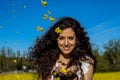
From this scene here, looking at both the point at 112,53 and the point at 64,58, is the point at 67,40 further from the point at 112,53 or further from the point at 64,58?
the point at 112,53

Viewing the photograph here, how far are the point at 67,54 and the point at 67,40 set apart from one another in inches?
16.7

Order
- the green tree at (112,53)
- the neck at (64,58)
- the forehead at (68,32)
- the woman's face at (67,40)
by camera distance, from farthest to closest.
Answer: the green tree at (112,53) → the neck at (64,58) → the forehead at (68,32) → the woman's face at (67,40)

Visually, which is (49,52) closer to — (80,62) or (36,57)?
(36,57)

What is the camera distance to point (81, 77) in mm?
Result: 6598

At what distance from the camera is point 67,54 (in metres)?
6.68

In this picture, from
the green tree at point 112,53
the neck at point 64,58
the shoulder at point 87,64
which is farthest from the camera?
the green tree at point 112,53

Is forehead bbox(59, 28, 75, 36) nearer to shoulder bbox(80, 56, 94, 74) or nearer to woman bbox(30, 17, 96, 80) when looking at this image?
woman bbox(30, 17, 96, 80)

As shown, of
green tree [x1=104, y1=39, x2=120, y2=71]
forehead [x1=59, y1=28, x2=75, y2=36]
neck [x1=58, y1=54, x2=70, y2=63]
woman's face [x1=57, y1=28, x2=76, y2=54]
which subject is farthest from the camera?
green tree [x1=104, y1=39, x2=120, y2=71]

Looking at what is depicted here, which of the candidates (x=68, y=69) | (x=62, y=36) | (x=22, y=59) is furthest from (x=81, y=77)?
(x=22, y=59)

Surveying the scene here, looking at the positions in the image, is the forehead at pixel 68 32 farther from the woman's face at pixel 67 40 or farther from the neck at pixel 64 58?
the neck at pixel 64 58

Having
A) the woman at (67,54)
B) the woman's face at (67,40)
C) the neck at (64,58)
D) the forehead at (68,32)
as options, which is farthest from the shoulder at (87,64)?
the forehead at (68,32)

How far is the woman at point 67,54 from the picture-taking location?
651cm

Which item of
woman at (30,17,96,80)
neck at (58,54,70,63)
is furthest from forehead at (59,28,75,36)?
neck at (58,54,70,63)

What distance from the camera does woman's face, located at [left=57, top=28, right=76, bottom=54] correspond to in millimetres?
6340
